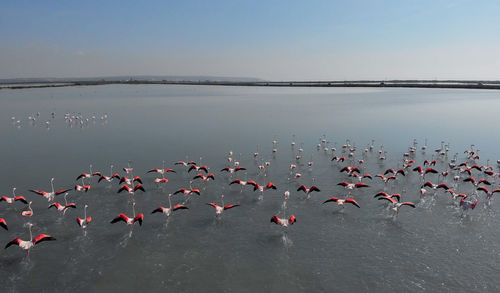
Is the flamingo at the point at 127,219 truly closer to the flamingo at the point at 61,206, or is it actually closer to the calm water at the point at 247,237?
the calm water at the point at 247,237

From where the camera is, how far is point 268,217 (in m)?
20.9

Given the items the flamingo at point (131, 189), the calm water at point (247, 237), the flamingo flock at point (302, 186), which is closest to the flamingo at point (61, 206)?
the flamingo flock at point (302, 186)

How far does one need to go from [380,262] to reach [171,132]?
39502mm

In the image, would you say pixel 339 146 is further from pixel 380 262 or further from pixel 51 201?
pixel 51 201

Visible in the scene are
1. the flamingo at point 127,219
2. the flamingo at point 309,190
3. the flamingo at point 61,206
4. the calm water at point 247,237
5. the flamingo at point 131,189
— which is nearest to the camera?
the calm water at point 247,237

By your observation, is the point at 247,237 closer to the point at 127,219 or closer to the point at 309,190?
the point at 127,219

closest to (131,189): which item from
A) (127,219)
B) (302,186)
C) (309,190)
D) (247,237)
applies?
(127,219)

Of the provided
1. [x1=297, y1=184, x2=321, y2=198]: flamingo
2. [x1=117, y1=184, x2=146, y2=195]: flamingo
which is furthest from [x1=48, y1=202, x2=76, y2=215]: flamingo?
[x1=297, y1=184, x2=321, y2=198]: flamingo

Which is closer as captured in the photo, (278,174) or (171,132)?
(278,174)

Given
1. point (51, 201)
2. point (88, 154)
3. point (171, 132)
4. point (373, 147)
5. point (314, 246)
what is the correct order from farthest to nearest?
point (171, 132) < point (373, 147) < point (88, 154) < point (51, 201) < point (314, 246)

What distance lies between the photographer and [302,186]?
23.9 metres

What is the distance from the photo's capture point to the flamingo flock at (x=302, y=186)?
68.9ft

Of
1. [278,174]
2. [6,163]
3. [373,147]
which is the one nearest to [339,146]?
[373,147]

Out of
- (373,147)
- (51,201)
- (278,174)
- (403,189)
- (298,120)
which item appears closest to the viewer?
(51,201)
